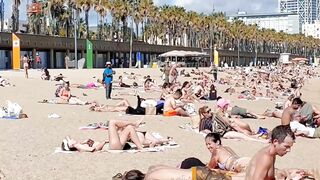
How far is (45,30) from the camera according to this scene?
74250mm

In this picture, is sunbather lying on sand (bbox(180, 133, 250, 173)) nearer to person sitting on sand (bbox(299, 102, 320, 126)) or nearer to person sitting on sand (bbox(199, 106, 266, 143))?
person sitting on sand (bbox(199, 106, 266, 143))

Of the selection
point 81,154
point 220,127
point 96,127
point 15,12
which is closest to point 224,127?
point 220,127

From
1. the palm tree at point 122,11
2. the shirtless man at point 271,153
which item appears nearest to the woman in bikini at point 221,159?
the shirtless man at point 271,153

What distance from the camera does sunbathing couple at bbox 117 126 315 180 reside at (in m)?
4.65

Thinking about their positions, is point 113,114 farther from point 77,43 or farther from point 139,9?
point 139,9

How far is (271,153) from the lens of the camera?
474 cm

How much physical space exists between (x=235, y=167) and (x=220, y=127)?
4018 mm

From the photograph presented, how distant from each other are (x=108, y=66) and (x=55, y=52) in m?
31.0

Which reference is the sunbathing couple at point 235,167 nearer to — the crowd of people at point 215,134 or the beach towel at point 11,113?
the crowd of people at point 215,134

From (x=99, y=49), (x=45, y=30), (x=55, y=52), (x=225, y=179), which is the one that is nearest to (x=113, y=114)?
(x=225, y=179)

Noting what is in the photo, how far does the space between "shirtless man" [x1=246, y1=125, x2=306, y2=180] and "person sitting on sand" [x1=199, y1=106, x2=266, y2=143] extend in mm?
5243

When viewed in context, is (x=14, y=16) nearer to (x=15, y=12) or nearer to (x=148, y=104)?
(x=15, y=12)

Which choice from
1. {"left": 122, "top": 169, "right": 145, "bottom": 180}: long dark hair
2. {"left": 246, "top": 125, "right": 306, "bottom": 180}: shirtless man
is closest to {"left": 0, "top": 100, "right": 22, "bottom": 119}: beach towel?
{"left": 122, "top": 169, "right": 145, "bottom": 180}: long dark hair

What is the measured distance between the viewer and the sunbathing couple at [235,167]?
4646mm
